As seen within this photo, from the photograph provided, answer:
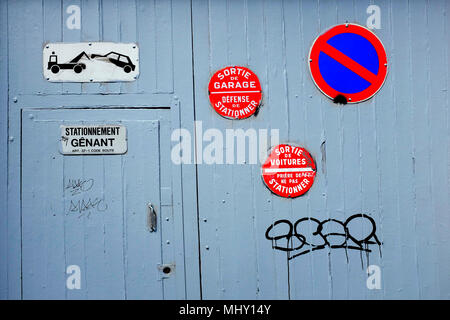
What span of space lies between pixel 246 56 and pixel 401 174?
1.20m

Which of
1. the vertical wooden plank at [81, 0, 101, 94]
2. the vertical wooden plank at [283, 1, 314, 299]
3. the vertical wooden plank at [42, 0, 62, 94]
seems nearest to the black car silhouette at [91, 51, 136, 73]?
the vertical wooden plank at [81, 0, 101, 94]

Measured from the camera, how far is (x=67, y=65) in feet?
8.20

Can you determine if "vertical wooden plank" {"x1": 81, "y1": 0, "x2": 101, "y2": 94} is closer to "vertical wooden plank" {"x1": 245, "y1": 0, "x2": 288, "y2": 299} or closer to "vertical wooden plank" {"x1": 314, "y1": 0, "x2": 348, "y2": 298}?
"vertical wooden plank" {"x1": 245, "y1": 0, "x2": 288, "y2": 299}

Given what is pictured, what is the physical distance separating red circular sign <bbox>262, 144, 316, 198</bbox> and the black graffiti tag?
20cm

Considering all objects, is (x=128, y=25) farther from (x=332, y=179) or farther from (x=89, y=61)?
(x=332, y=179)

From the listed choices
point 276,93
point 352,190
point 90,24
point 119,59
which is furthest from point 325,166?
point 90,24

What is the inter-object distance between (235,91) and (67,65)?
3.38 feet

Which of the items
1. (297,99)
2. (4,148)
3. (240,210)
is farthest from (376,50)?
(4,148)

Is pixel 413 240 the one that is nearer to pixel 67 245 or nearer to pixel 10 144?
pixel 67 245

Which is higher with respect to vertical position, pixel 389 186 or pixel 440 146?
pixel 440 146

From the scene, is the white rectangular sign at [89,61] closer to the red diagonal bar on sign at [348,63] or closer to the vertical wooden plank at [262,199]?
the vertical wooden plank at [262,199]

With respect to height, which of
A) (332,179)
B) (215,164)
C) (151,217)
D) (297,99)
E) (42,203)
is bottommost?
(151,217)

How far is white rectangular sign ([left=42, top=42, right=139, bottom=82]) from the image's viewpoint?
249cm
